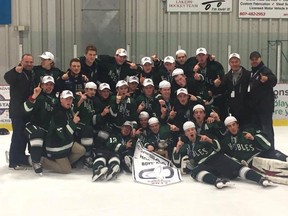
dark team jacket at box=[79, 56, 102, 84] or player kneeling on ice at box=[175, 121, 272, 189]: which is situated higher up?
dark team jacket at box=[79, 56, 102, 84]

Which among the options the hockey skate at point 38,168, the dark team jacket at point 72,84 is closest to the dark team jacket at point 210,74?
the dark team jacket at point 72,84

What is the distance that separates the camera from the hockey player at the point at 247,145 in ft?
15.9

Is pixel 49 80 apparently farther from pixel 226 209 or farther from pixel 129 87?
pixel 226 209

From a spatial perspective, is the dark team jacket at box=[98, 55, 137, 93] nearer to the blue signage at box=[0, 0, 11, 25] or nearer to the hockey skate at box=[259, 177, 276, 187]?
the hockey skate at box=[259, 177, 276, 187]

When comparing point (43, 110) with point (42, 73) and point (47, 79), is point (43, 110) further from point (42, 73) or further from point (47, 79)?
point (42, 73)

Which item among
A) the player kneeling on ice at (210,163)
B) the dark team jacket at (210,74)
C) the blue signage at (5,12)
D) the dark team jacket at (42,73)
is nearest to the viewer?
the player kneeling on ice at (210,163)

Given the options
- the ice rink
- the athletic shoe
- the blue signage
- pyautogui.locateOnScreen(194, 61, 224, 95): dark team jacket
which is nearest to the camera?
the ice rink

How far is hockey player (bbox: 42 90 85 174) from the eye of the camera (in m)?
5.00

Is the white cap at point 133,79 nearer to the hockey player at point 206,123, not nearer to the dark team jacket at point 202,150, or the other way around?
the hockey player at point 206,123

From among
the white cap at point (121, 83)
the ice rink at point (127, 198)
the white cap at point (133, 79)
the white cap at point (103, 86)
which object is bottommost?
the ice rink at point (127, 198)

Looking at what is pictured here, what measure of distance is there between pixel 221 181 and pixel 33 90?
98.0 inches

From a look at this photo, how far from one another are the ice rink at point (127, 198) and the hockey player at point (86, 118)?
413 millimetres

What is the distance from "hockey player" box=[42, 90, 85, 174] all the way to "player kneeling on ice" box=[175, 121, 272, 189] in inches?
49.2

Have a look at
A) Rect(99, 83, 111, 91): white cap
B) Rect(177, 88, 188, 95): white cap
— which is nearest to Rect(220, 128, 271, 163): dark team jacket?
Rect(177, 88, 188, 95): white cap
